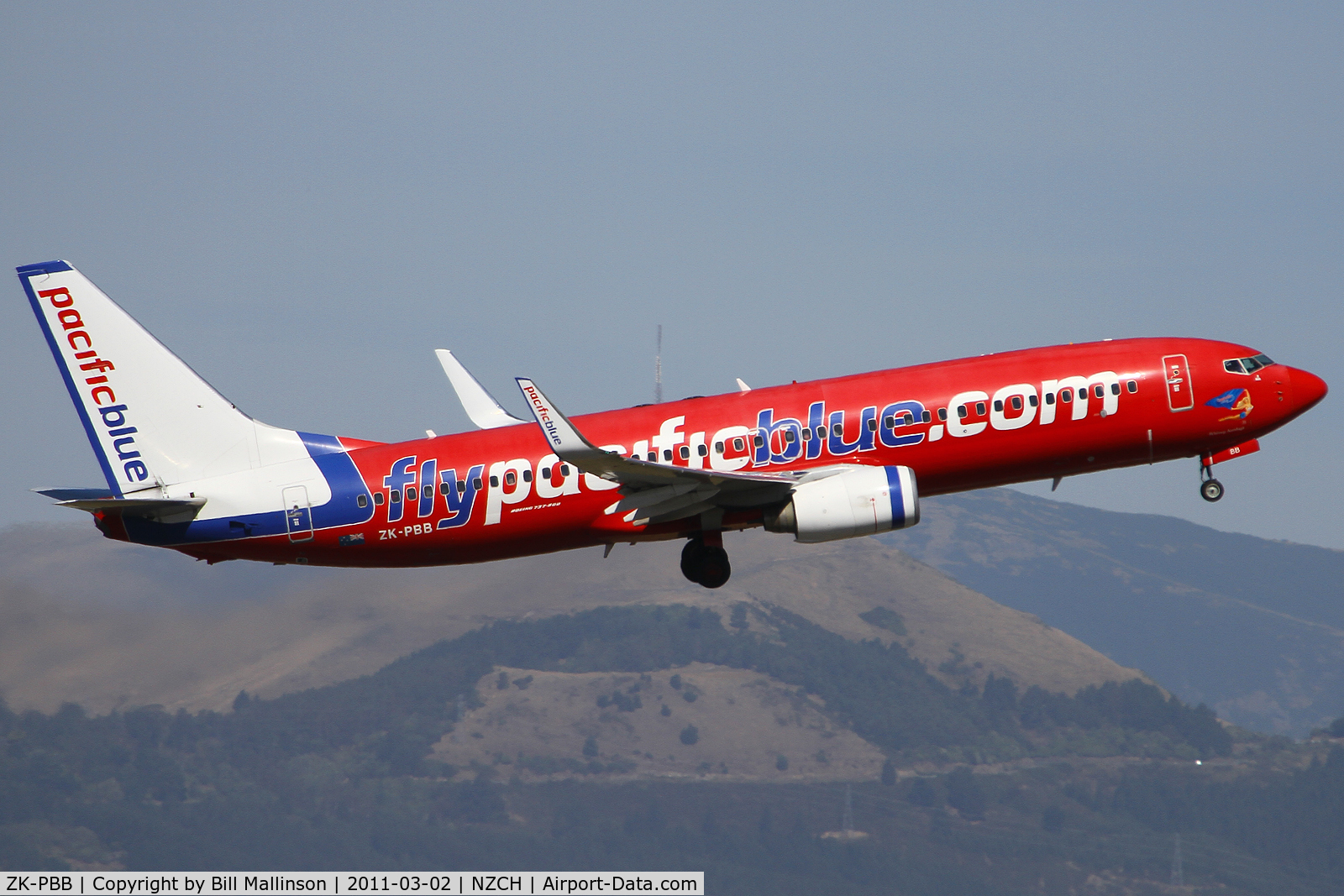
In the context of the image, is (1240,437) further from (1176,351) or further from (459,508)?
(459,508)

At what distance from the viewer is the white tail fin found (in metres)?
45.3

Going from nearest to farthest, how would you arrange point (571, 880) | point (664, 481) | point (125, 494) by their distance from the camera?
1. point (664, 481)
2. point (125, 494)
3. point (571, 880)

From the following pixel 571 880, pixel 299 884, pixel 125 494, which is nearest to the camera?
pixel 125 494

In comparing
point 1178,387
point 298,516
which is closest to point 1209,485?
point 1178,387

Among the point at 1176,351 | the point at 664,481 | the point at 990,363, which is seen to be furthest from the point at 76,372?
the point at 1176,351

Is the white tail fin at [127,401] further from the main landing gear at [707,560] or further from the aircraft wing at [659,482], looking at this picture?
the main landing gear at [707,560]

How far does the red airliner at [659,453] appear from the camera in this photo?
42.9 m

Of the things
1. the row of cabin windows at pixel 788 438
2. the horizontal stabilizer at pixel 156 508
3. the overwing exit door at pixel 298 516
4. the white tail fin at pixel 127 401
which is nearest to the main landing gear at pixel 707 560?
the row of cabin windows at pixel 788 438

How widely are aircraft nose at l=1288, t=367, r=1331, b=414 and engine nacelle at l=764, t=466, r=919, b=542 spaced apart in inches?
499

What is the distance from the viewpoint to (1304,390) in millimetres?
46094

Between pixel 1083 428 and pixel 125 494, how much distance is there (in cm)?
2737

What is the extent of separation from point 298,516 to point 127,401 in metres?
6.67

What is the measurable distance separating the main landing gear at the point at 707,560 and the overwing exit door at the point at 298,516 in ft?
34.8

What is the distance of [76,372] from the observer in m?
45.5
